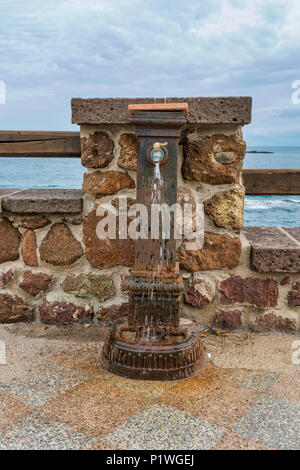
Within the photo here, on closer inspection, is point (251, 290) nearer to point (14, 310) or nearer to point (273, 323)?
point (273, 323)

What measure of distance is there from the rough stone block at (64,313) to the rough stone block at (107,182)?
70cm

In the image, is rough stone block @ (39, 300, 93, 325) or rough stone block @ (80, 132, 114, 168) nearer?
rough stone block @ (80, 132, 114, 168)

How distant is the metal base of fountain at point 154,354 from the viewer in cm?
187

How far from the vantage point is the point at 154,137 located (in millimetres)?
1884

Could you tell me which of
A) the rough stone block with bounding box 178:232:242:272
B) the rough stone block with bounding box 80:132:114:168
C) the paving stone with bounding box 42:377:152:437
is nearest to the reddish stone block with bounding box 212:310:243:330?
the rough stone block with bounding box 178:232:242:272

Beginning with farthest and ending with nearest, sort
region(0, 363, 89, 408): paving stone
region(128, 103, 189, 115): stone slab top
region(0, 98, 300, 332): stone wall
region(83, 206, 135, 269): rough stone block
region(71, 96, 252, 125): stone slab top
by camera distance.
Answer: region(83, 206, 135, 269): rough stone block < region(0, 98, 300, 332): stone wall < region(71, 96, 252, 125): stone slab top < region(128, 103, 189, 115): stone slab top < region(0, 363, 89, 408): paving stone

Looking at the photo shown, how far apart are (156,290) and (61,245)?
2.51 feet

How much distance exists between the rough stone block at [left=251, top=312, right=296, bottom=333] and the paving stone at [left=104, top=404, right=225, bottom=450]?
0.98 m

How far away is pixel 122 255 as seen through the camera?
2422 mm

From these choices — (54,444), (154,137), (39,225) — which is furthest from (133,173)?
(54,444)

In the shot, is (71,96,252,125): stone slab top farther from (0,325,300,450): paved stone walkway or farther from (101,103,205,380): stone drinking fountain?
(0,325,300,450): paved stone walkway

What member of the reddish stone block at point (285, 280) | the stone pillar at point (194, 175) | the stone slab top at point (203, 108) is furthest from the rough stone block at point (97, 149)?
the reddish stone block at point (285, 280)

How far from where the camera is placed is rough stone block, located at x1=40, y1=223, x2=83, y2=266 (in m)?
2.44

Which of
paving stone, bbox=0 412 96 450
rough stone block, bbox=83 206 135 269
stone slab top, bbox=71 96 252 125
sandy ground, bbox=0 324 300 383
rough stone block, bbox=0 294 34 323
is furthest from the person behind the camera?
rough stone block, bbox=0 294 34 323
